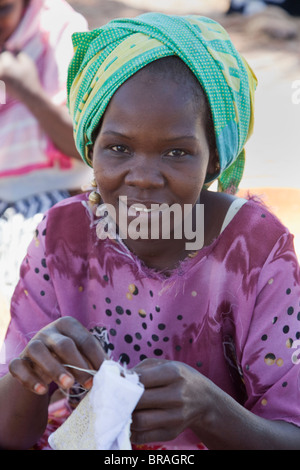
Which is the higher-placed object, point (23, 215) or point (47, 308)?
point (47, 308)

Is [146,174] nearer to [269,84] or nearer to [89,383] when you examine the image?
[89,383]

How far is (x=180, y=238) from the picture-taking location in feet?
5.28

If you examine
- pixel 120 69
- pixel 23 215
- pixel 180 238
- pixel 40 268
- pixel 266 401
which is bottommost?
pixel 23 215

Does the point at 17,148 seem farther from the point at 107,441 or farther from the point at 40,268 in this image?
the point at 107,441

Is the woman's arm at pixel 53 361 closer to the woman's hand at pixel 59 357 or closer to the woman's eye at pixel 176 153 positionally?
the woman's hand at pixel 59 357

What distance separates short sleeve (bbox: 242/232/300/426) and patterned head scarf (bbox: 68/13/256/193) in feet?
0.94

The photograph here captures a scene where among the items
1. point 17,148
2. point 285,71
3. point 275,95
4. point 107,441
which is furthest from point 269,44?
point 107,441

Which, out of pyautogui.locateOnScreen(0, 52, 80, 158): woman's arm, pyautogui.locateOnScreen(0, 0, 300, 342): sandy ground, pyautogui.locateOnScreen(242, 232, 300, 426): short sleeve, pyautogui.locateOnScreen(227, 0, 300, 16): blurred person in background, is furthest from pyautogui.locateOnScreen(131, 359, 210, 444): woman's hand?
pyautogui.locateOnScreen(227, 0, 300, 16): blurred person in background

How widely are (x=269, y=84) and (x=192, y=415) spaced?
3050 millimetres

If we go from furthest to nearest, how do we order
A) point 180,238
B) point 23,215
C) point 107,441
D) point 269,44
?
1. point 269,44
2. point 23,215
3. point 180,238
4. point 107,441

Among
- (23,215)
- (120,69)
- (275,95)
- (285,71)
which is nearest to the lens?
(120,69)

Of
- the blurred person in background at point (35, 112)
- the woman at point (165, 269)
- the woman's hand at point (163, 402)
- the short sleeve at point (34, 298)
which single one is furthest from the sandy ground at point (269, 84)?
the woman's hand at point (163, 402)

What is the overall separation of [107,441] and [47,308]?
53 cm

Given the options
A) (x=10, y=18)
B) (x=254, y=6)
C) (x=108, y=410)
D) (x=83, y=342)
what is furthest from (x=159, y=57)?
(x=254, y=6)
